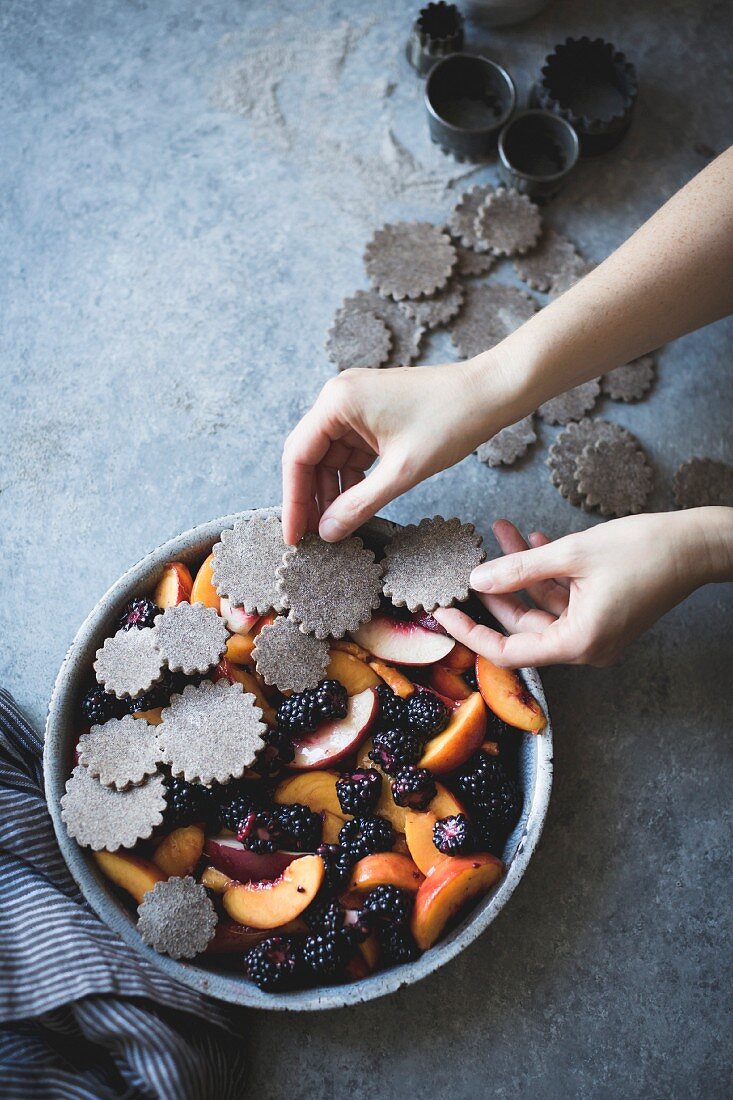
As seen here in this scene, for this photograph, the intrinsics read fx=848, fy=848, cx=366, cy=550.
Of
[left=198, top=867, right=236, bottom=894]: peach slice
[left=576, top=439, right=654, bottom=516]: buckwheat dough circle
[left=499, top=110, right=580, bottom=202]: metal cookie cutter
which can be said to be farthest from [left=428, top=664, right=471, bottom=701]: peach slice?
[left=499, top=110, right=580, bottom=202]: metal cookie cutter

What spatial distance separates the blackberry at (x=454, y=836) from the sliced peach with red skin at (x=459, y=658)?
9.4 inches

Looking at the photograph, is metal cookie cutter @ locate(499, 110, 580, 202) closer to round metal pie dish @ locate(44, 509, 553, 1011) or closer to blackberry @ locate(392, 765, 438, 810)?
round metal pie dish @ locate(44, 509, 553, 1011)

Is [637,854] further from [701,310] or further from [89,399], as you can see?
[89,399]

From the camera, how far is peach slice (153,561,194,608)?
1.37 m

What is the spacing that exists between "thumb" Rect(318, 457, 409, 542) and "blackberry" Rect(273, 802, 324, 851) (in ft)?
1.40

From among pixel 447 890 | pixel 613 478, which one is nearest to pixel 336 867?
pixel 447 890

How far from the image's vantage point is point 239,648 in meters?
1.40

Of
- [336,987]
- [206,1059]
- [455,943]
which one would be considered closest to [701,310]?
[455,943]

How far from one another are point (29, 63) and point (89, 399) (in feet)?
2.77

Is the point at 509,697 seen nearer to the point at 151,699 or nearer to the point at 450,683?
the point at 450,683

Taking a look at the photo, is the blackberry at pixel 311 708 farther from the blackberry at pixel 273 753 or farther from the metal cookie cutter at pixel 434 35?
the metal cookie cutter at pixel 434 35

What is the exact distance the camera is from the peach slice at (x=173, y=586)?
1.37m

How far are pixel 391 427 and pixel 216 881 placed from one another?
0.74 meters

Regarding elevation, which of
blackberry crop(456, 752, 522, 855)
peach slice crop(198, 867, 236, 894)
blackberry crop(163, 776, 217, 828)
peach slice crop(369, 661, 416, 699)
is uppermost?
blackberry crop(163, 776, 217, 828)
